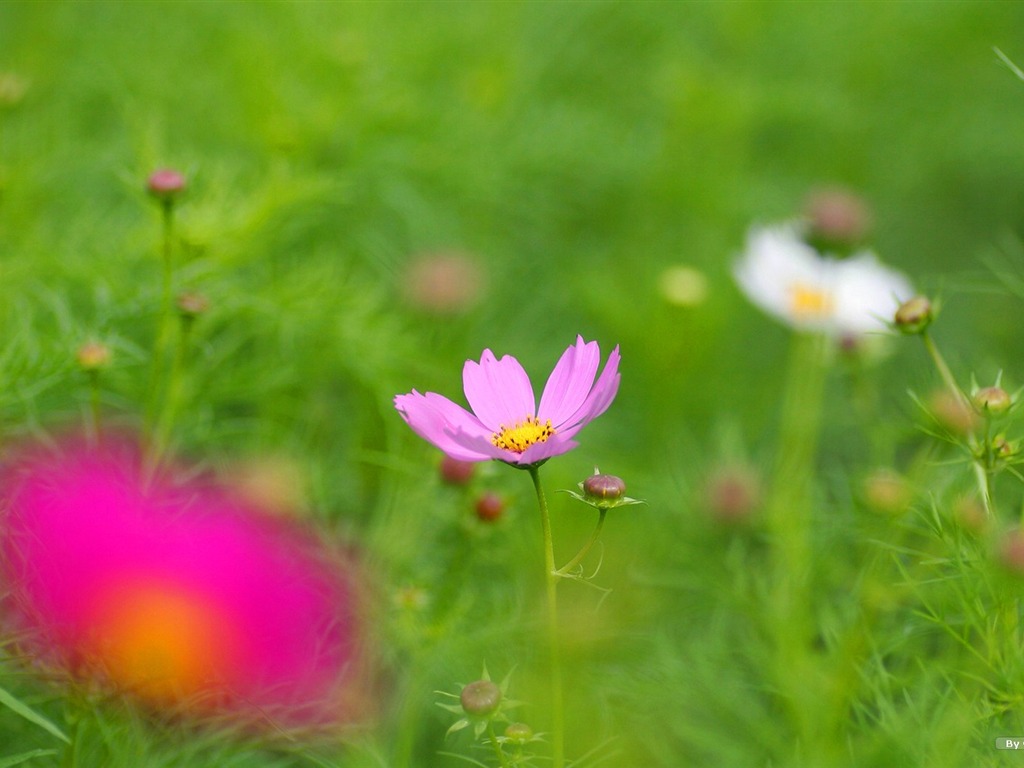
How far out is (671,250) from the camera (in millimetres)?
1425

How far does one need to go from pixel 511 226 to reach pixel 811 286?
38 cm

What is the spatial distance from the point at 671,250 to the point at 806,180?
25 cm

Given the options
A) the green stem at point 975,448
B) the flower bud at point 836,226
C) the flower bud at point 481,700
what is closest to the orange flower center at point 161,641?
the flower bud at point 481,700

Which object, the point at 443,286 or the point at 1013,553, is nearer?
the point at 1013,553

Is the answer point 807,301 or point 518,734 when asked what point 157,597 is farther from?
point 807,301

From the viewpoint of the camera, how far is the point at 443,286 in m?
0.91

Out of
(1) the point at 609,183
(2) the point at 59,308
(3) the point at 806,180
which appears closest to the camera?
(2) the point at 59,308

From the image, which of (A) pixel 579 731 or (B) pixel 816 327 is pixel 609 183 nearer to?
(B) pixel 816 327

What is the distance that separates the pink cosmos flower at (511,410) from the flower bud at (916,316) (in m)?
0.21

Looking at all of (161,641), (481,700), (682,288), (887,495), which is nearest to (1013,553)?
(887,495)

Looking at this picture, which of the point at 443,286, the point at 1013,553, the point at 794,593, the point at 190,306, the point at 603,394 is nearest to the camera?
the point at 603,394

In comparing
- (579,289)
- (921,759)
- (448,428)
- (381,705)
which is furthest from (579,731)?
(579,289)

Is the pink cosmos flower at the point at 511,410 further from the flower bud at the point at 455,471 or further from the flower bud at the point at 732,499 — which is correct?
the flower bud at the point at 732,499

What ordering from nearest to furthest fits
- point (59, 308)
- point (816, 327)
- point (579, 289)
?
point (59, 308), point (816, 327), point (579, 289)
